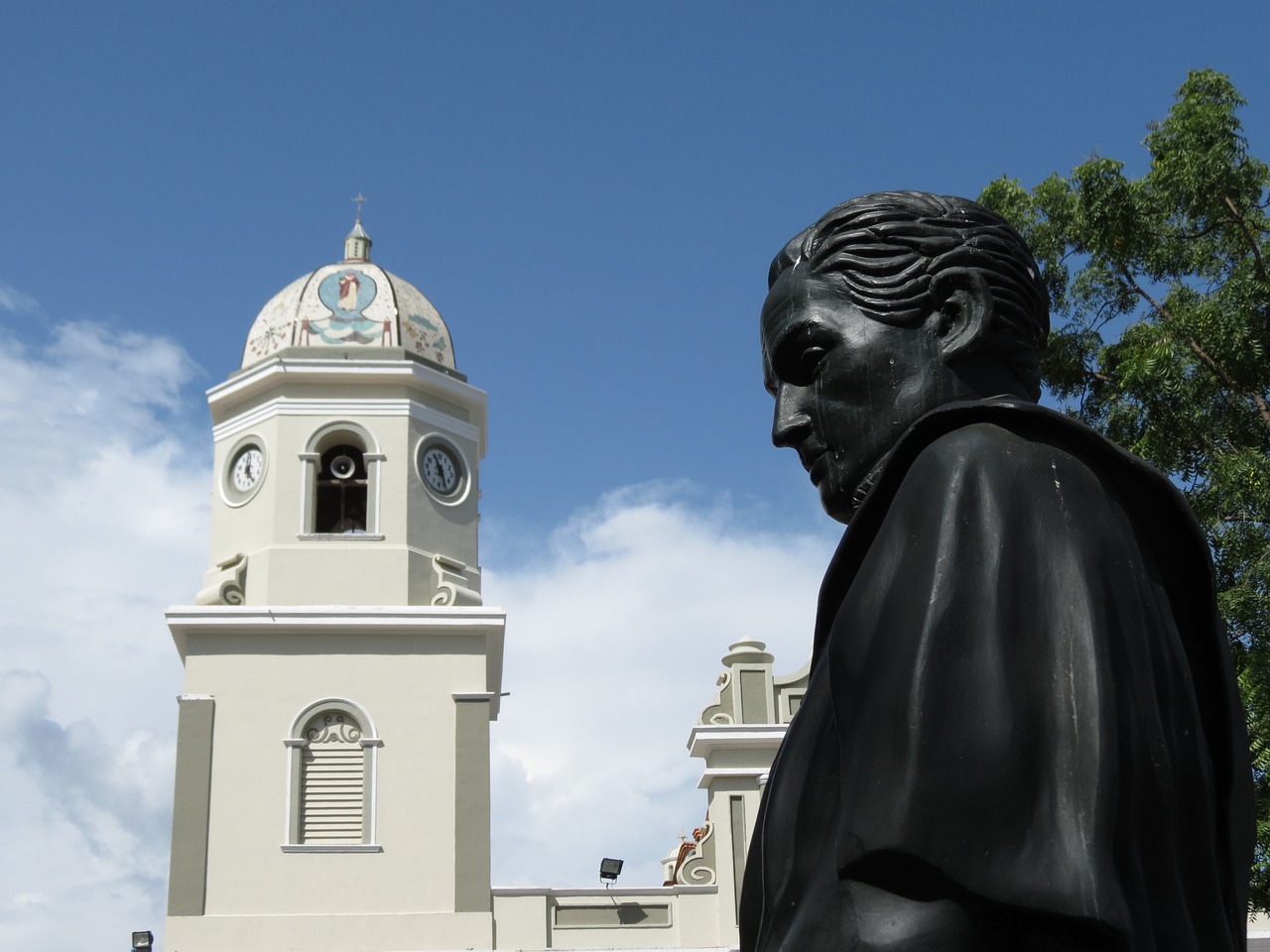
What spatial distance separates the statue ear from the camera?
1.80 m

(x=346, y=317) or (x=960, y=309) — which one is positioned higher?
(x=346, y=317)

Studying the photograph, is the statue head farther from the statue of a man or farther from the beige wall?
the beige wall

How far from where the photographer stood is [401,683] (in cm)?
2384

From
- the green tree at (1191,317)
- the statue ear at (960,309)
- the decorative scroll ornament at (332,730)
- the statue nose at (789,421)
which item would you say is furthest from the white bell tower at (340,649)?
the statue ear at (960,309)

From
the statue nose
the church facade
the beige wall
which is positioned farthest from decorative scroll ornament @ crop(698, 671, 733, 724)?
the statue nose

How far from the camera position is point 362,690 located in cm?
2375

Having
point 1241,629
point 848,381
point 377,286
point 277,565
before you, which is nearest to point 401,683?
point 277,565

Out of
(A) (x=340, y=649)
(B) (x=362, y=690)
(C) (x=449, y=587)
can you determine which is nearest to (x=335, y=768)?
(B) (x=362, y=690)

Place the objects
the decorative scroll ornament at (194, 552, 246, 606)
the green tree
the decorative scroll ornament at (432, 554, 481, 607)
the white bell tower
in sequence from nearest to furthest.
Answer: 1. the green tree
2. the white bell tower
3. the decorative scroll ornament at (194, 552, 246, 606)
4. the decorative scroll ornament at (432, 554, 481, 607)

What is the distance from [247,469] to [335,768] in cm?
431

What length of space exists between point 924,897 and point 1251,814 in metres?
0.45

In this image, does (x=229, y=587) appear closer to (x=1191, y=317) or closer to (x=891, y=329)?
(x=1191, y=317)

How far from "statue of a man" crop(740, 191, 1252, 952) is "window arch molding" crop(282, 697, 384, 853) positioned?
21649mm

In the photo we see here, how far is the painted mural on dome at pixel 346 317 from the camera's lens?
83.3ft
